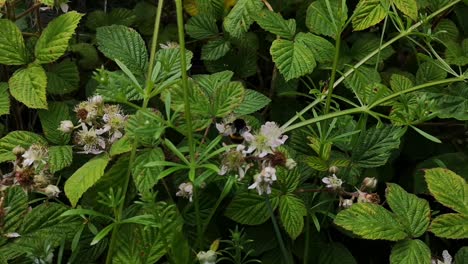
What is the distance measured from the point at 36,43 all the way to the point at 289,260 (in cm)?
69

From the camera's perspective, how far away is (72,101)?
151cm

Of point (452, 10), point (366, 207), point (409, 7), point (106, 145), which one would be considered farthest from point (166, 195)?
point (452, 10)

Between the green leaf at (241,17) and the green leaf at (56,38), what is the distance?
1.04 ft

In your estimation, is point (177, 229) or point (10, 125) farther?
point (10, 125)

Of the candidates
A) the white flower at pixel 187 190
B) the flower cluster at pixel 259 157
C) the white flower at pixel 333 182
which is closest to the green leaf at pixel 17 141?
the white flower at pixel 187 190

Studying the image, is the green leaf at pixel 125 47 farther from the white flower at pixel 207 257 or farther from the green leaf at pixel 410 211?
the green leaf at pixel 410 211

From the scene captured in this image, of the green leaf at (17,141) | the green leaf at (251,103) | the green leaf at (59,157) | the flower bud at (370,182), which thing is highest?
the green leaf at (251,103)

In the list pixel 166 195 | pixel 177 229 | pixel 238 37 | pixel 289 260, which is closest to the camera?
pixel 177 229

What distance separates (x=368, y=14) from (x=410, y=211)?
0.46m

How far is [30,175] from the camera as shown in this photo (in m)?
1.13

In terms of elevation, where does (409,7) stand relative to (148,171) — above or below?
above

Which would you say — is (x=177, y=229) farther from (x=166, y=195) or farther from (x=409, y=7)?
Result: (x=409, y=7)

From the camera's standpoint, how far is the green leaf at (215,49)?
5.05 ft

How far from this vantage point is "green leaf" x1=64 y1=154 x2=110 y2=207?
1.19 meters
